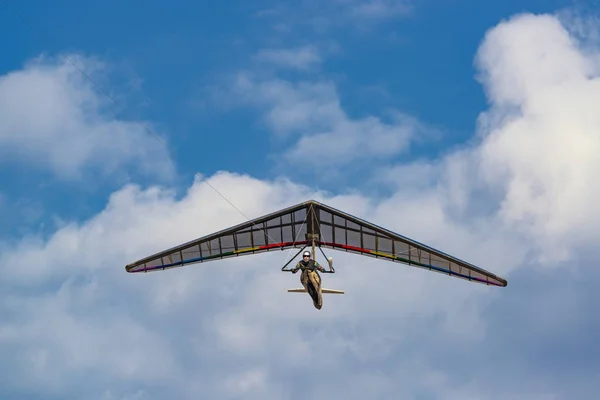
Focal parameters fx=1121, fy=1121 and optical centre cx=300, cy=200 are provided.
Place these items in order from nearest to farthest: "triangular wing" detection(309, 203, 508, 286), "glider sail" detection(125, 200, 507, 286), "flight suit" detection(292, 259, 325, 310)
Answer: "flight suit" detection(292, 259, 325, 310), "glider sail" detection(125, 200, 507, 286), "triangular wing" detection(309, 203, 508, 286)

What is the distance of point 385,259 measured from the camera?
6544cm

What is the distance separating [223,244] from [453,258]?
1332 centimetres

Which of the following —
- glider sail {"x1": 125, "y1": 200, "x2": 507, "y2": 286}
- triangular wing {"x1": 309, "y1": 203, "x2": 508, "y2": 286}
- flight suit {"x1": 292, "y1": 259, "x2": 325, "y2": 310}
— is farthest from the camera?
triangular wing {"x1": 309, "y1": 203, "x2": 508, "y2": 286}

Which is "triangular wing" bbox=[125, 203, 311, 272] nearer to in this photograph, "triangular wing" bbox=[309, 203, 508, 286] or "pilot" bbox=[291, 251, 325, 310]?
"triangular wing" bbox=[309, 203, 508, 286]

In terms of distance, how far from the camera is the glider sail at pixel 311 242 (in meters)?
63.0

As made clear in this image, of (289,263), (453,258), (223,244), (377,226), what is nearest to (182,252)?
(223,244)

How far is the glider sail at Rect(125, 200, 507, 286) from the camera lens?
62969 millimetres

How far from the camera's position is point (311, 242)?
208 ft

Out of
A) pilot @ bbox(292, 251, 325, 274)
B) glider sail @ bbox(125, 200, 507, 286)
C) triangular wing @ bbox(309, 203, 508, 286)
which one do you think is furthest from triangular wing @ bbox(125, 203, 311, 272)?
pilot @ bbox(292, 251, 325, 274)

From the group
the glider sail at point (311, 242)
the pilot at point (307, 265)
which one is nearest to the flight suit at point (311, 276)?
the pilot at point (307, 265)

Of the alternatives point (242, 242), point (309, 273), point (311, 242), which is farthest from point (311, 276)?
point (242, 242)

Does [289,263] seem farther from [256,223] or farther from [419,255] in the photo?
[419,255]

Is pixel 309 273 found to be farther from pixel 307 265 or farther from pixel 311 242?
pixel 311 242

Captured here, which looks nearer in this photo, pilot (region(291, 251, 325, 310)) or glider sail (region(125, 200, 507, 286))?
pilot (region(291, 251, 325, 310))
